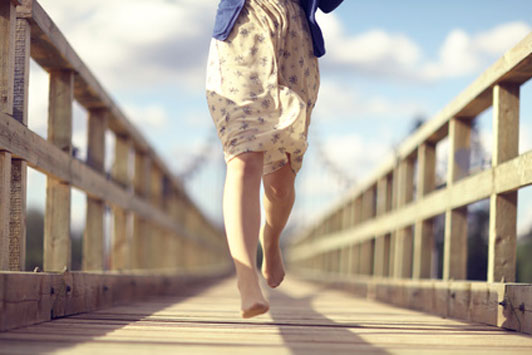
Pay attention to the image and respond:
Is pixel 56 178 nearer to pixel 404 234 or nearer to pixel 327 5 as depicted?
pixel 327 5

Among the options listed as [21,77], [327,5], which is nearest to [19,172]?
[21,77]

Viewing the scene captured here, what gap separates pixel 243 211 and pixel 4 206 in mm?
553

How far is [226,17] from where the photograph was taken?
6.42 feet

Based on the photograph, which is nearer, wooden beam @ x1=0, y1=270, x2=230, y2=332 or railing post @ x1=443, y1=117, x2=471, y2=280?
wooden beam @ x1=0, y1=270, x2=230, y2=332

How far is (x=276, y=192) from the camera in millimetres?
2244

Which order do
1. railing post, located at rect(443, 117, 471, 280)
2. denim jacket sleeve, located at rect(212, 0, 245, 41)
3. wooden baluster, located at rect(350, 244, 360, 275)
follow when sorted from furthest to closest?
wooden baluster, located at rect(350, 244, 360, 275), railing post, located at rect(443, 117, 471, 280), denim jacket sleeve, located at rect(212, 0, 245, 41)

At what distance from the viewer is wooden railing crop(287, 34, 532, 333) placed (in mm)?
2146

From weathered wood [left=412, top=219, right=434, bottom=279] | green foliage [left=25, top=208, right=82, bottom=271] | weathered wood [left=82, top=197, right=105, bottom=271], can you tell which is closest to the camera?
weathered wood [left=82, top=197, right=105, bottom=271]

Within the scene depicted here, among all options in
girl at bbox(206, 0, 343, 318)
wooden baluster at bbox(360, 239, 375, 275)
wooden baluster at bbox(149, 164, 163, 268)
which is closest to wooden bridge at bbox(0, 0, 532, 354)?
girl at bbox(206, 0, 343, 318)

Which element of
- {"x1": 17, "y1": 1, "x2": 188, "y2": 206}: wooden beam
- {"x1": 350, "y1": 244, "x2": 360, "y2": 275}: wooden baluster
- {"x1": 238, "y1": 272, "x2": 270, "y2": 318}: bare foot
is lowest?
{"x1": 350, "y1": 244, "x2": 360, "y2": 275}: wooden baluster

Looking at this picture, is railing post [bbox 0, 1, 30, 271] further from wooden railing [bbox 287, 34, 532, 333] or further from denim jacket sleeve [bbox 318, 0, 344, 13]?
wooden railing [bbox 287, 34, 532, 333]

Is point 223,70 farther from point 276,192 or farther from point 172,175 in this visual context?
point 172,175

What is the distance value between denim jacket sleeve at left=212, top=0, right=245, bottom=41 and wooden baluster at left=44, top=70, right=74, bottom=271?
2.76 ft

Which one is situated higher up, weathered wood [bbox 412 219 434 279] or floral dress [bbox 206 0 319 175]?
floral dress [bbox 206 0 319 175]
